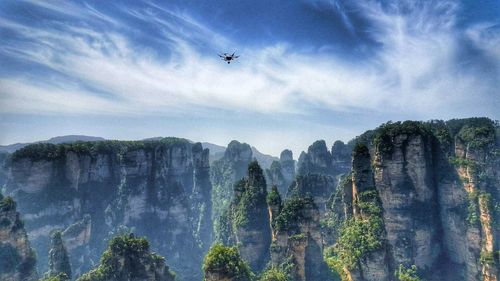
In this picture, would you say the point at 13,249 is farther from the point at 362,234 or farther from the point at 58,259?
the point at 362,234

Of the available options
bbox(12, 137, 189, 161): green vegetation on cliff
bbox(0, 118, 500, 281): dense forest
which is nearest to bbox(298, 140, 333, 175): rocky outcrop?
bbox(0, 118, 500, 281): dense forest

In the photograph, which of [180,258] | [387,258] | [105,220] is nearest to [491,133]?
[387,258]

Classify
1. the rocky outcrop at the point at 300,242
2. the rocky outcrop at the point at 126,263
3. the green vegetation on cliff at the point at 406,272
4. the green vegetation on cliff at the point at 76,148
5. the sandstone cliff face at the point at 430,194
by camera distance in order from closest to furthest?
the rocky outcrop at the point at 126,263, the green vegetation on cliff at the point at 406,272, the rocky outcrop at the point at 300,242, the sandstone cliff face at the point at 430,194, the green vegetation on cliff at the point at 76,148

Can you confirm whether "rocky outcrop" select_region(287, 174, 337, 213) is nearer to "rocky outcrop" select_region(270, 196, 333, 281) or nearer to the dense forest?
the dense forest

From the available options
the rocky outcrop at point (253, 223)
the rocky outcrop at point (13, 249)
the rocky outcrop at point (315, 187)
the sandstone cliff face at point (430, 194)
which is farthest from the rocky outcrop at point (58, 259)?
the rocky outcrop at point (315, 187)

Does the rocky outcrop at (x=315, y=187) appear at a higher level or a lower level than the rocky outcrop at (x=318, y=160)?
lower

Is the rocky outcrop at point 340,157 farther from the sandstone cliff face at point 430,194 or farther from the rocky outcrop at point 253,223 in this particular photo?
the sandstone cliff face at point 430,194

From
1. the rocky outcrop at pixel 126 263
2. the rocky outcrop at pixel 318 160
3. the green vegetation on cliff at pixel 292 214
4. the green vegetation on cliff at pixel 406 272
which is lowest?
the green vegetation on cliff at pixel 406 272

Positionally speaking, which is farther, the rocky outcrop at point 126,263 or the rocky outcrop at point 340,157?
the rocky outcrop at point 340,157
